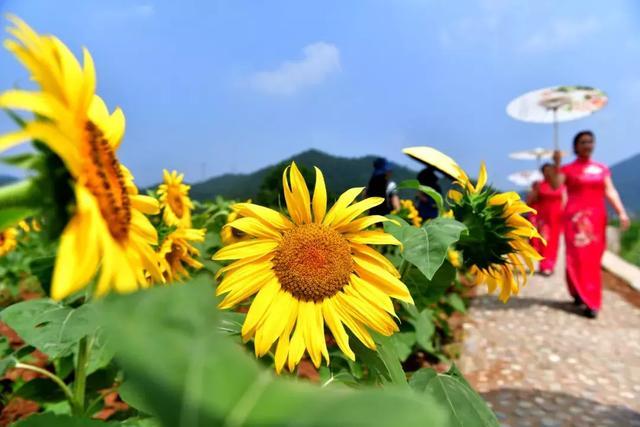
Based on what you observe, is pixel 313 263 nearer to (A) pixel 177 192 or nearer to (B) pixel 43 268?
(B) pixel 43 268

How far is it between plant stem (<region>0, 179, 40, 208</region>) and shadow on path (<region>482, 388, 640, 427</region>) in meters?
2.52

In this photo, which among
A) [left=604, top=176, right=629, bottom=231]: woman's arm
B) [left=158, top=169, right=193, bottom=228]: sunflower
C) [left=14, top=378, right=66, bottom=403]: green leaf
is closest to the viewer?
[left=14, top=378, right=66, bottom=403]: green leaf

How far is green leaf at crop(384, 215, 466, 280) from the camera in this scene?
33.5 inches

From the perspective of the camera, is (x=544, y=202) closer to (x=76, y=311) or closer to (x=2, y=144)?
(x=76, y=311)

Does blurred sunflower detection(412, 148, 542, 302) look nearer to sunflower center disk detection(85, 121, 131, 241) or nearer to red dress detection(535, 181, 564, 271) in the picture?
sunflower center disk detection(85, 121, 131, 241)

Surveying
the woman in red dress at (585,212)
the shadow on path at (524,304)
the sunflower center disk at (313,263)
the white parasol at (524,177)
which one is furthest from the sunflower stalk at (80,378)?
the white parasol at (524,177)

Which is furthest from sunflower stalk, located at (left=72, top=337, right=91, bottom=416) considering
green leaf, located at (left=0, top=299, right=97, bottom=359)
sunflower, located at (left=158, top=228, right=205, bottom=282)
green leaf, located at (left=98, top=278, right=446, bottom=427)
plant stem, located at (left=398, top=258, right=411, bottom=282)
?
green leaf, located at (left=98, top=278, right=446, bottom=427)

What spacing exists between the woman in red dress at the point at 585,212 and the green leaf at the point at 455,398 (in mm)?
4224

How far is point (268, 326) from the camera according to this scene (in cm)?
85

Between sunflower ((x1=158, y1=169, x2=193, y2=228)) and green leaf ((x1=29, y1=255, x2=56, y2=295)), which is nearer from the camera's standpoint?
green leaf ((x1=29, y1=255, x2=56, y2=295))

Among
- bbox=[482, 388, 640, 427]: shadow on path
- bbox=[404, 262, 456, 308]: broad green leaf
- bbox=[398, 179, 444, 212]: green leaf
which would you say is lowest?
bbox=[482, 388, 640, 427]: shadow on path

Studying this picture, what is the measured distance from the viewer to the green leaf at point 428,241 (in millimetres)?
851

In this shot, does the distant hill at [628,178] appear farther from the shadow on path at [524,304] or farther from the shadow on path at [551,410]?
the shadow on path at [551,410]

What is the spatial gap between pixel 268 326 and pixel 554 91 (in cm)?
540
